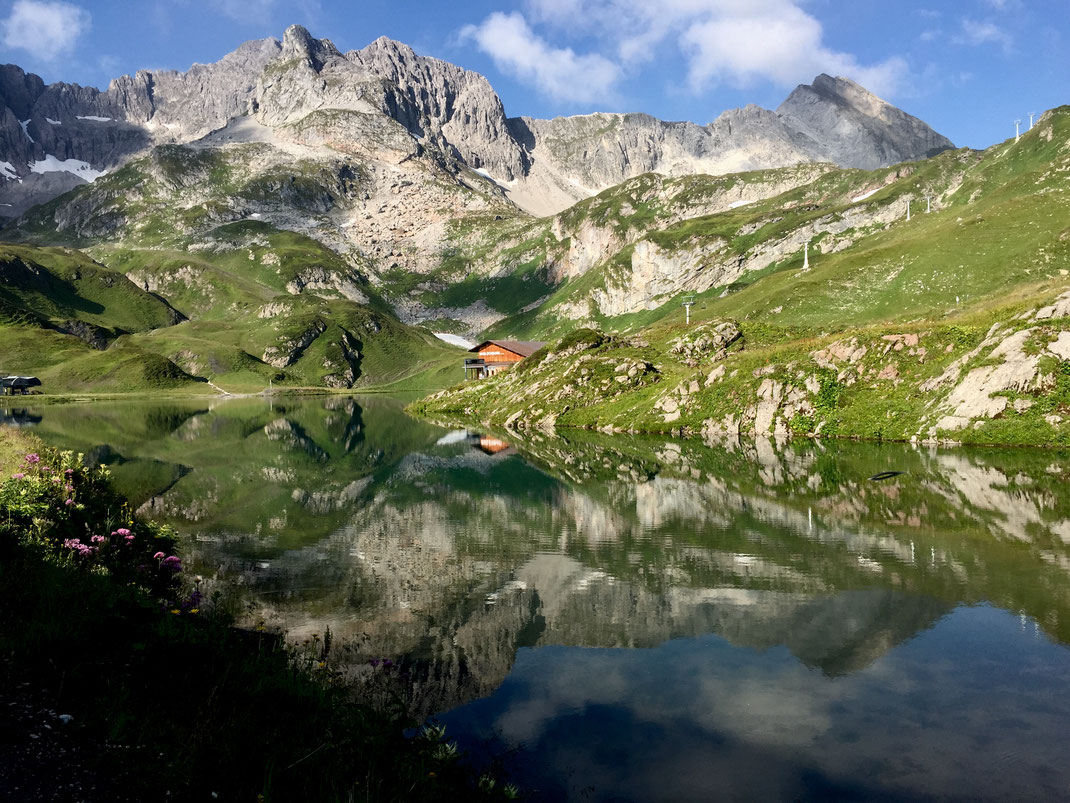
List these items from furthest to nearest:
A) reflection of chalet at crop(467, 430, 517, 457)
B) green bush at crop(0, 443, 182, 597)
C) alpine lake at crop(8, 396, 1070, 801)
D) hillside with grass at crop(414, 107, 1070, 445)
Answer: reflection of chalet at crop(467, 430, 517, 457)
hillside with grass at crop(414, 107, 1070, 445)
green bush at crop(0, 443, 182, 597)
alpine lake at crop(8, 396, 1070, 801)

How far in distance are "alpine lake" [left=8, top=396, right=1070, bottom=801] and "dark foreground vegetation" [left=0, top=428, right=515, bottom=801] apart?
4.75ft

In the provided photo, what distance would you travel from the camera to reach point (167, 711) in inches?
404

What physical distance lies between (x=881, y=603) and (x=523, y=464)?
1431 inches

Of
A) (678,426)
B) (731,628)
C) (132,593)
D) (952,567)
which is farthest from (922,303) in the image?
(132,593)

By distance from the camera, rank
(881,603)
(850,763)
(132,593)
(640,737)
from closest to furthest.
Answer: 1. (850,763)
2. (640,737)
3. (132,593)
4. (881,603)

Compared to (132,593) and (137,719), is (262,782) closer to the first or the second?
(137,719)

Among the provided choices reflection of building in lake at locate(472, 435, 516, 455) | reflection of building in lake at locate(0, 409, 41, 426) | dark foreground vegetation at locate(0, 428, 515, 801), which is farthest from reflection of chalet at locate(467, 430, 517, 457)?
reflection of building in lake at locate(0, 409, 41, 426)

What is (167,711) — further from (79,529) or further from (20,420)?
(20,420)

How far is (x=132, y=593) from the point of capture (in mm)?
14844

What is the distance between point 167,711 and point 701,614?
45.4 ft

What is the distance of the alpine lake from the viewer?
11.5 m

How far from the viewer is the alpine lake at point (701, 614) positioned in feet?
37.9

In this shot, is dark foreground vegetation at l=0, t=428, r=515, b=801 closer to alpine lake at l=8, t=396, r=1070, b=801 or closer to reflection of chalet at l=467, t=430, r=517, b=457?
alpine lake at l=8, t=396, r=1070, b=801

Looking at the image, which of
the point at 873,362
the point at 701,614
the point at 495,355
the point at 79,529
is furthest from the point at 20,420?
the point at 873,362
